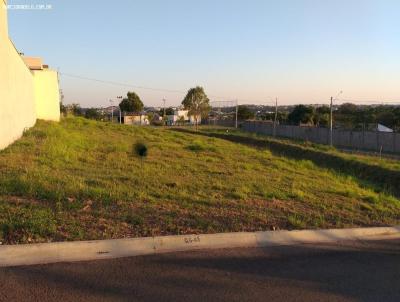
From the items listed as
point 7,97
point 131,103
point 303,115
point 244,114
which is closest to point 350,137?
point 303,115

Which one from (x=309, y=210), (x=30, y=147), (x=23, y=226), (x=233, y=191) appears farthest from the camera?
(x=30, y=147)

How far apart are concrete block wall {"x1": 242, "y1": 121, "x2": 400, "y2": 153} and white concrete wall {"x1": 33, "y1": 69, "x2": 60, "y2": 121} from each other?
2825 centimetres

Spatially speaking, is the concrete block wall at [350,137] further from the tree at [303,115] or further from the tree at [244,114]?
the tree at [244,114]

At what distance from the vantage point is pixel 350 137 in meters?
48.4

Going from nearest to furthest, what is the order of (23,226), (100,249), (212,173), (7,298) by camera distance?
1. (7,298)
2. (100,249)
3. (23,226)
4. (212,173)

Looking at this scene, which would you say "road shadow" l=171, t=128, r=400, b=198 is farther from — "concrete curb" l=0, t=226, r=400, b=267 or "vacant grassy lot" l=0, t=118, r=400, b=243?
"concrete curb" l=0, t=226, r=400, b=267

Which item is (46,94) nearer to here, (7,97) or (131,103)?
(7,97)

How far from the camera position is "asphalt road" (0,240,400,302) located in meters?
4.62

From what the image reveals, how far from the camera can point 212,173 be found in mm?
13000

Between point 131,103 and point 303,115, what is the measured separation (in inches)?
1728

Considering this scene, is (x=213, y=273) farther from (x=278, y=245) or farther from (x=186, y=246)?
(x=278, y=245)

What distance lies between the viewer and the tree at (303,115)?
8369cm

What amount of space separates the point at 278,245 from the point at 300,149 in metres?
29.1

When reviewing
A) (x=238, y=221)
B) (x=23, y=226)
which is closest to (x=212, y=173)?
(x=238, y=221)
